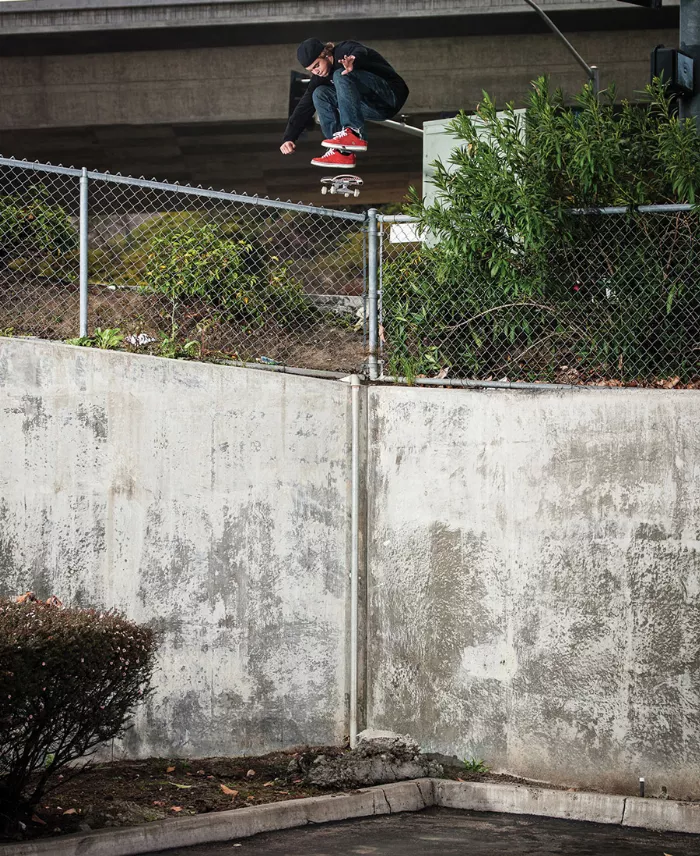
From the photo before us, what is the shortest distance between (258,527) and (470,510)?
5.34 ft

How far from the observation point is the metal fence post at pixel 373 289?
29.9ft

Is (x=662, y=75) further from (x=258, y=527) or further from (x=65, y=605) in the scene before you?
(x=65, y=605)

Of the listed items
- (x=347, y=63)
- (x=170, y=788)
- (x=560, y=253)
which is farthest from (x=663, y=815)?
(x=347, y=63)

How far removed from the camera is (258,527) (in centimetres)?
848

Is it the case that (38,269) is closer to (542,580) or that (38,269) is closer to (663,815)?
(542,580)

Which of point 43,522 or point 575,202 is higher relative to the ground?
point 575,202

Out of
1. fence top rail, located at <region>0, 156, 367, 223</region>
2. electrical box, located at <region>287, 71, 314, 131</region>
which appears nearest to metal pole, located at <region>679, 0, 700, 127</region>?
fence top rail, located at <region>0, 156, 367, 223</region>

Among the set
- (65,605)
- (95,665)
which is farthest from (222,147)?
(95,665)

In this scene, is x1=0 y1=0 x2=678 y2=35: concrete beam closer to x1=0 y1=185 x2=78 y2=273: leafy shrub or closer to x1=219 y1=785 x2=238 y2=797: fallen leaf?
x1=0 y1=185 x2=78 y2=273: leafy shrub

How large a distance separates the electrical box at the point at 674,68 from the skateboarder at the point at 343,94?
16.6 feet

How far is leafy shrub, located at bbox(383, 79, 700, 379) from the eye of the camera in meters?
8.59

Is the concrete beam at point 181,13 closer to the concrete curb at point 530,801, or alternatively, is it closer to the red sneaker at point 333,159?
the red sneaker at point 333,159

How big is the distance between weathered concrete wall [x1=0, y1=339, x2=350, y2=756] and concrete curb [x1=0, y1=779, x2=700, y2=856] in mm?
1078

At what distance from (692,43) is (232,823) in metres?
7.13
